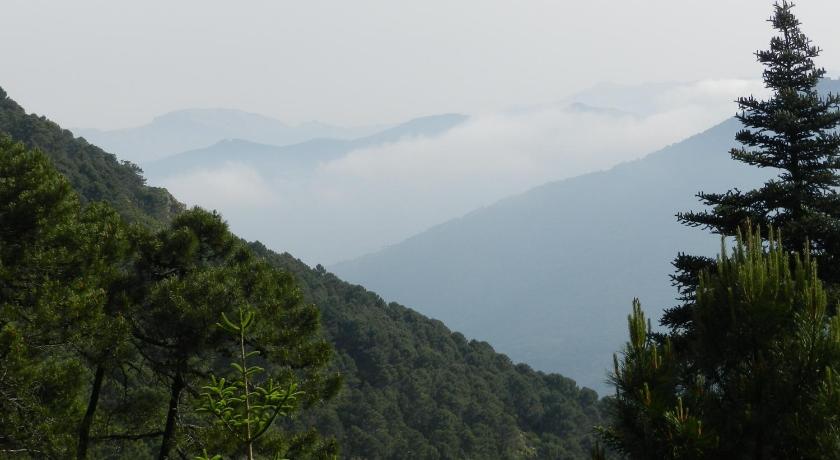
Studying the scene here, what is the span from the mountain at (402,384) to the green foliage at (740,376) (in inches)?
2154

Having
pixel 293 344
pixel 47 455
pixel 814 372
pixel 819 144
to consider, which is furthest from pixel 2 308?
pixel 819 144

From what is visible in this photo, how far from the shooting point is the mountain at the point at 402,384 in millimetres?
63031

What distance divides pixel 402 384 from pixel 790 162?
199 feet

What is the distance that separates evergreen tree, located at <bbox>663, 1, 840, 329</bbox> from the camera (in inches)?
578

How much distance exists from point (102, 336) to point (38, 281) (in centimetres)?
164

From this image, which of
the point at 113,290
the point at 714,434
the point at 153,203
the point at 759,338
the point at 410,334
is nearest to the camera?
the point at 714,434

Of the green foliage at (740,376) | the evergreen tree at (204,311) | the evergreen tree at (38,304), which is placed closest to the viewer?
the green foliage at (740,376)

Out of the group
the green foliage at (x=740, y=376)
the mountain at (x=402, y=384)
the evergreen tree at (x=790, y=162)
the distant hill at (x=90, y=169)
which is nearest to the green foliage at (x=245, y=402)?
the green foliage at (x=740, y=376)

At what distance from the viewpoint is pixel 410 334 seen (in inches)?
3209

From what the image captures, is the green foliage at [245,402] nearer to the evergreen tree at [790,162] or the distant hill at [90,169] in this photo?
the evergreen tree at [790,162]

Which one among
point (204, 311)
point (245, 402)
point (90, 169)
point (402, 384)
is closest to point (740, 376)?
point (245, 402)

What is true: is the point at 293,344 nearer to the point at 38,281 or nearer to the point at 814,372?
the point at 38,281

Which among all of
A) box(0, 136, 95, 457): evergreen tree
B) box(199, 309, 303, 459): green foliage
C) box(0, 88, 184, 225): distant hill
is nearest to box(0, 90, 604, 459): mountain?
box(0, 88, 184, 225): distant hill

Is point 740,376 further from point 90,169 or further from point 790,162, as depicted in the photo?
point 90,169
